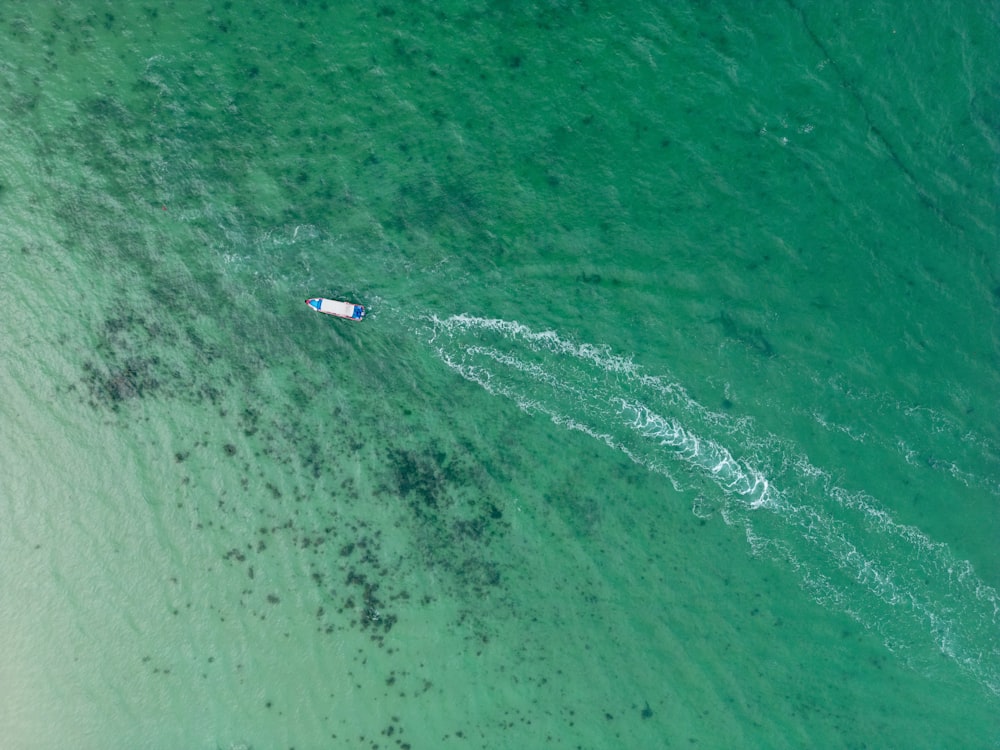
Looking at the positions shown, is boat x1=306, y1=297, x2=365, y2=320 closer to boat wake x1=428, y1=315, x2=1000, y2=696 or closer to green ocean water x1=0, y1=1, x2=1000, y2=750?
green ocean water x1=0, y1=1, x2=1000, y2=750

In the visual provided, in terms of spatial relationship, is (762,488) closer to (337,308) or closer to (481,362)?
(481,362)

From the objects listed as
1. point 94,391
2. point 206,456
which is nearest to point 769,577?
point 206,456

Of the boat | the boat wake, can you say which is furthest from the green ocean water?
the boat

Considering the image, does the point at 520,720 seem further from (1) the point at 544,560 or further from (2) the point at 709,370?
(2) the point at 709,370

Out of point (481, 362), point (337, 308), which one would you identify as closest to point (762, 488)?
point (481, 362)

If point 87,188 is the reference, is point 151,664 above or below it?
below

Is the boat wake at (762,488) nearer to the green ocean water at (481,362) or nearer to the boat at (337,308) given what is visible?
the green ocean water at (481,362)

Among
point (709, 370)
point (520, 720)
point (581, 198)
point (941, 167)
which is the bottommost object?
point (520, 720)
